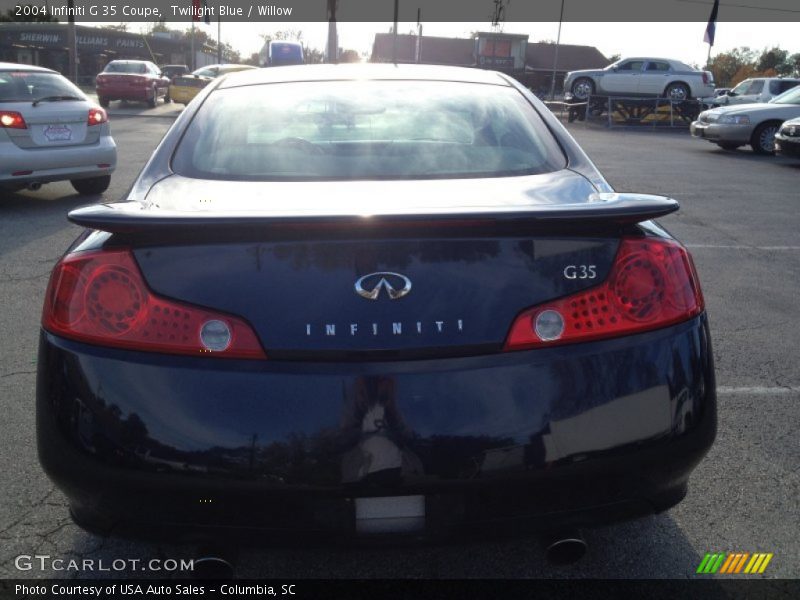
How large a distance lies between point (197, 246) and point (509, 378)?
32.3 inches

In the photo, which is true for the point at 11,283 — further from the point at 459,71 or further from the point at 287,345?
the point at 287,345

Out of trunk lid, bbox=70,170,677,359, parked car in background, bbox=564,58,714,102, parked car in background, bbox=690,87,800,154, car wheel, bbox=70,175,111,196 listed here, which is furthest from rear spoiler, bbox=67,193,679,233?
parked car in background, bbox=564,58,714,102

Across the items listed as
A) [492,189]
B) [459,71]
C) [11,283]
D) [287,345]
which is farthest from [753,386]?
[11,283]

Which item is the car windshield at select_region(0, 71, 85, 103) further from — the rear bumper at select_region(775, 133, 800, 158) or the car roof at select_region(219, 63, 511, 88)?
the rear bumper at select_region(775, 133, 800, 158)

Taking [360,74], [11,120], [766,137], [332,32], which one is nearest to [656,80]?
[332,32]

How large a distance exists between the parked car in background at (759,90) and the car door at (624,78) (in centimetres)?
303

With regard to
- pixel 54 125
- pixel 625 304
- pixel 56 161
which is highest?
pixel 625 304

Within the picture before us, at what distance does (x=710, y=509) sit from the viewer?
9.84ft

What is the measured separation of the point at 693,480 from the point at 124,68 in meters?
33.4

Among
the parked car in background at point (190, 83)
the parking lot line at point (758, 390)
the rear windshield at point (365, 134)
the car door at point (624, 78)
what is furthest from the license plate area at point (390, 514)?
the car door at point (624, 78)

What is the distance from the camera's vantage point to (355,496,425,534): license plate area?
2035 mm

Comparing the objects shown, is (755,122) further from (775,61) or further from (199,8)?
(775,61)

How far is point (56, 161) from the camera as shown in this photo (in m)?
9.12

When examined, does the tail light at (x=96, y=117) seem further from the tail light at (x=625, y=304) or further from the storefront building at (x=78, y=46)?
the storefront building at (x=78, y=46)
